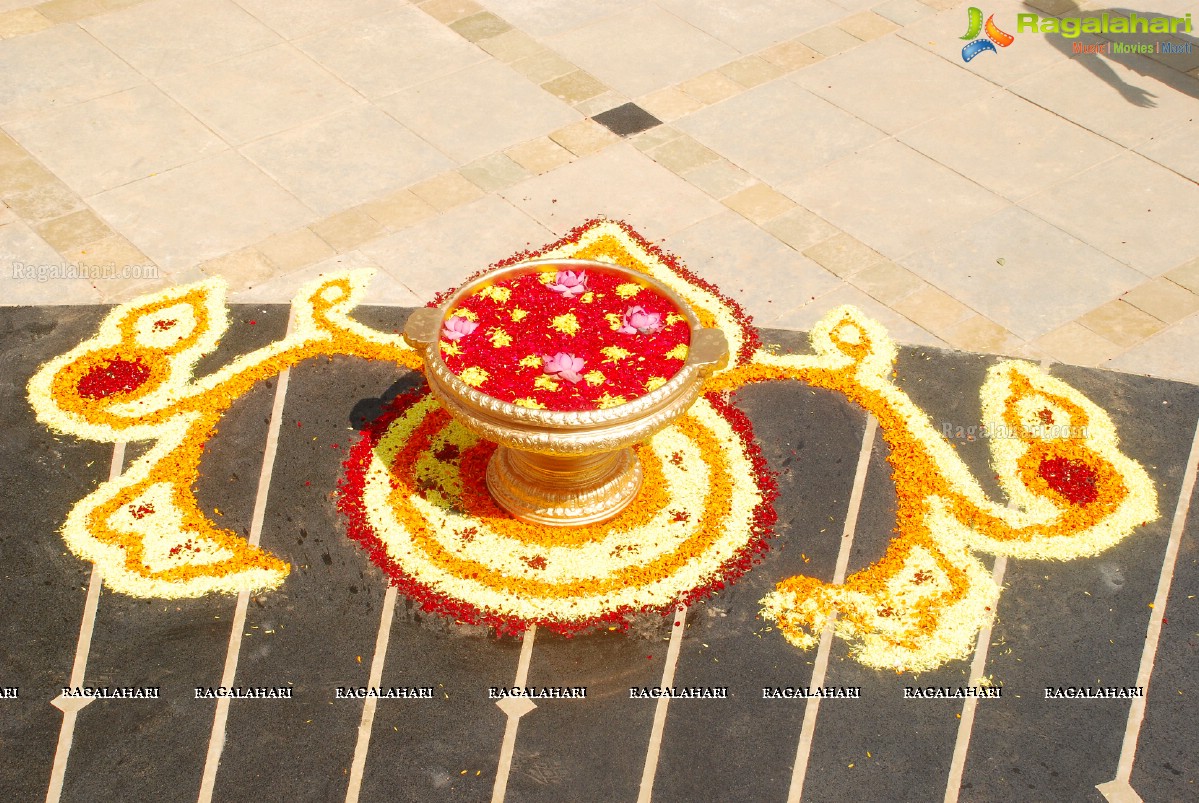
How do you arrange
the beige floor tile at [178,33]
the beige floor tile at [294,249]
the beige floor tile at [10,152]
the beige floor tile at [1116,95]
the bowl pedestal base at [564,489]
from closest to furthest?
the bowl pedestal base at [564,489] → the beige floor tile at [294,249] → the beige floor tile at [10,152] → the beige floor tile at [1116,95] → the beige floor tile at [178,33]

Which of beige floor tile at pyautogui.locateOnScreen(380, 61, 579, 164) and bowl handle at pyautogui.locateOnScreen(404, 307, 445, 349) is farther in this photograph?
beige floor tile at pyautogui.locateOnScreen(380, 61, 579, 164)

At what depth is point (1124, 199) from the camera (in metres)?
13.7

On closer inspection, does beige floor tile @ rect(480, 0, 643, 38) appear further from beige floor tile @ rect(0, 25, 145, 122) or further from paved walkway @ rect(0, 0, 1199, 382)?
beige floor tile @ rect(0, 25, 145, 122)

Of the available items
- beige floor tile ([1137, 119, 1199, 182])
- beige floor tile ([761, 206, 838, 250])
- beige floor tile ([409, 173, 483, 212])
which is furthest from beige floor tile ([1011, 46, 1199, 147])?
beige floor tile ([409, 173, 483, 212])

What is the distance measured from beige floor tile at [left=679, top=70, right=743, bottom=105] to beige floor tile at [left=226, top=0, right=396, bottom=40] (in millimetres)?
4746

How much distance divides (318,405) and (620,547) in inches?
129

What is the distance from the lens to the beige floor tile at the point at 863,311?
11.8 metres

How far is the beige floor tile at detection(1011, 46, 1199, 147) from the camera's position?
14.9 m

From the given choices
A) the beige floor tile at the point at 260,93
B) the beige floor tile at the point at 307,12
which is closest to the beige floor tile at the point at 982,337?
the beige floor tile at the point at 260,93

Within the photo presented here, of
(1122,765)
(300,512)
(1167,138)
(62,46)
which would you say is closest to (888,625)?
(1122,765)

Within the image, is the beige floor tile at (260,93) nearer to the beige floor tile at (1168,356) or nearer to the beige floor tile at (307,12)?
the beige floor tile at (307,12)

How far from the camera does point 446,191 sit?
44.7ft

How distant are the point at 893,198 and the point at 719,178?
205 centimetres

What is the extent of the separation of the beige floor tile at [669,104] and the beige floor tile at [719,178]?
3.74 ft
